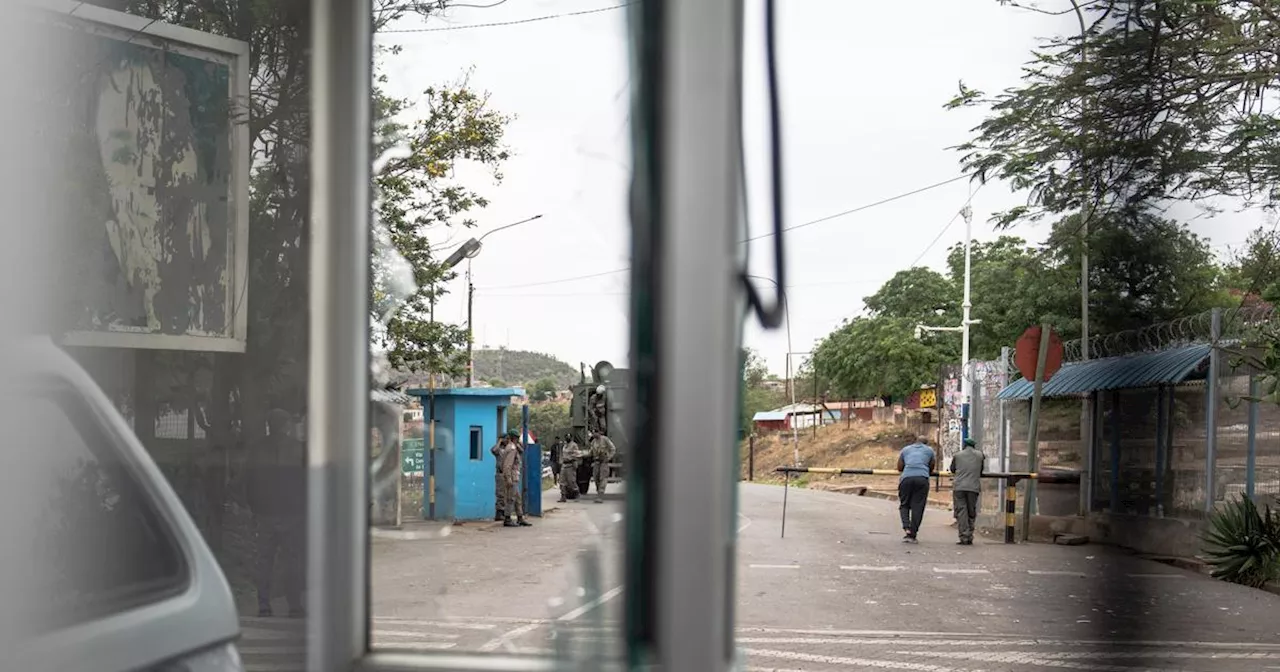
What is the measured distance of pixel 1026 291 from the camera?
22078mm

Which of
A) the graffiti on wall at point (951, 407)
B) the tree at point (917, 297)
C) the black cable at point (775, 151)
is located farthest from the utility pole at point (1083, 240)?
the tree at point (917, 297)

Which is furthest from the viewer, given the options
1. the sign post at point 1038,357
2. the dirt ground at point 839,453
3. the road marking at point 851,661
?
A: the dirt ground at point 839,453

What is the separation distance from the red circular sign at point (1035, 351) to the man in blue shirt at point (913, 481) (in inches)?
63.4

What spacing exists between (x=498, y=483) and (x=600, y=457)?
0.77 ft

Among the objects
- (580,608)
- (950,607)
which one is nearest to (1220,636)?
(950,607)

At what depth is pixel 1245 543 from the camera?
31.5 ft

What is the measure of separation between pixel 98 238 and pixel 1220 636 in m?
7.69

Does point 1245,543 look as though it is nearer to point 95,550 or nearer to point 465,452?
point 465,452

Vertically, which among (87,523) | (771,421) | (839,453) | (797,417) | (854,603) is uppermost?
(87,523)

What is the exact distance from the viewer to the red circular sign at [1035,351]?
11.8m

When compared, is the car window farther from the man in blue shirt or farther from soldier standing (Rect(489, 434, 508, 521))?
the man in blue shirt

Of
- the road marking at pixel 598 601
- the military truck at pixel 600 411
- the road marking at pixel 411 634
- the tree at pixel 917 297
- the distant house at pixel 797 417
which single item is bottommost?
the distant house at pixel 797 417

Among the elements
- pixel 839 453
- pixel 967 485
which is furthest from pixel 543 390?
pixel 839 453

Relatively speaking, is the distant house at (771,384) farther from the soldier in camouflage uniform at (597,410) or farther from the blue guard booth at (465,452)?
the soldier in camouflage uniform at (597,410)
